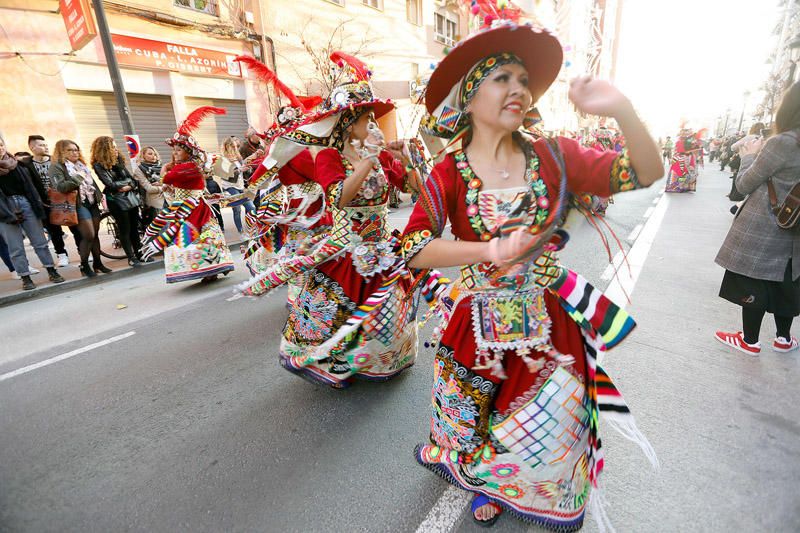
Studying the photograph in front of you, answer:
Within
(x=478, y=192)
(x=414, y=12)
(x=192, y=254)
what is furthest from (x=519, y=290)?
(x=414, y=12)

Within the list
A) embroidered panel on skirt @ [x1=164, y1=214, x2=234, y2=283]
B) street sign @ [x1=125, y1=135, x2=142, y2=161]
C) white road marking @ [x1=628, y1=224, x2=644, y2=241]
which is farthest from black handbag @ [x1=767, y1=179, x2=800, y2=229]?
street sign @ [x1=125, y1=135, x2=142, y2=161]

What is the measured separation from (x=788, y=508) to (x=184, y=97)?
13.2 metres

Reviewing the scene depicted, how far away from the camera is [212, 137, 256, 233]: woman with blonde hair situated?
17.4 ft

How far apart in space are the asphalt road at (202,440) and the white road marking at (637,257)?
5.99 feet

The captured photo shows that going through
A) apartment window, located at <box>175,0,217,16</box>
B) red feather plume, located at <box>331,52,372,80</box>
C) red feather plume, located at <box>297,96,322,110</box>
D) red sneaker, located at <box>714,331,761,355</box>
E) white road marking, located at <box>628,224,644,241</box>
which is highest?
apartment window, located at <box>175,0,217,16</box>

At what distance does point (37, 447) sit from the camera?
2.61m

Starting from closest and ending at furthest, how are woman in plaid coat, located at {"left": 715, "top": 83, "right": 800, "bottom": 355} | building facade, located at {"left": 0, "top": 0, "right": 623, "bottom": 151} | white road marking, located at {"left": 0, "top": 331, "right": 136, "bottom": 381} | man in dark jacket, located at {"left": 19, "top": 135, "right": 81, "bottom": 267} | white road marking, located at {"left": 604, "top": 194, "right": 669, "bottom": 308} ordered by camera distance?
woman in plaid coat, located at {"left": 715, "top": 83, "right": 800, "bottom": 355} < white road marking, located at {"left": 0, "top": 331, "right": 136, "bottom": 381} < white road marking, located at {"left": 604, "top": 194, "right": 669, "bottom": 308} < man in dark jacket, located at {"left": 19, "top": 135, "right": 81, "bottom": 267} < building facade, located at {"left": 0, "top": 0, "right": 623, "bottom": 151}

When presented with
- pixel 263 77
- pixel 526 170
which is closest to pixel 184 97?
pixel 263 77

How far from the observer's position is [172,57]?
35.0ft

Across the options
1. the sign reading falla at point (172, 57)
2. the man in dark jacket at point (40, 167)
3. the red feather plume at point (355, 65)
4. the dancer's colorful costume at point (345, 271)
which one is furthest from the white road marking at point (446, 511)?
the sign reading falla at point (172, 57)

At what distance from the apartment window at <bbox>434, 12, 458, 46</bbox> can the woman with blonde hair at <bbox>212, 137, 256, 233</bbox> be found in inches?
593

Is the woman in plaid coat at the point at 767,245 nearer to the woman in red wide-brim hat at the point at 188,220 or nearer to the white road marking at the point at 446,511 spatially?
the white road marking at the point at 446,511

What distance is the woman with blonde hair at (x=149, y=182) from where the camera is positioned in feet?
22.3

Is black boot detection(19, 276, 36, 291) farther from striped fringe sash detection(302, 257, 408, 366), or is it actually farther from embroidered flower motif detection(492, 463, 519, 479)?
embroidered flower motif detection(492, 463, 519, 479)
